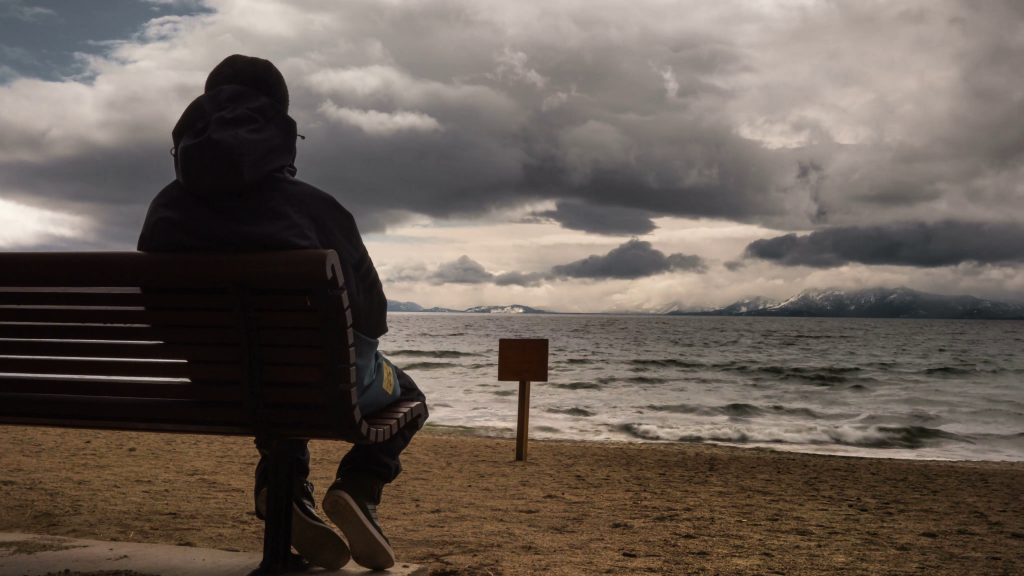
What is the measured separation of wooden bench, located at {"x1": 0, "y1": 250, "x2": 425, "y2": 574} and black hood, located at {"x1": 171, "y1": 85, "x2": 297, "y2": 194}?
24 cm

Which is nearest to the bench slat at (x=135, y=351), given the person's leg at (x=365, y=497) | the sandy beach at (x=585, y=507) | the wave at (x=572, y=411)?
Answer: the person's leg at (x=365, y=497)

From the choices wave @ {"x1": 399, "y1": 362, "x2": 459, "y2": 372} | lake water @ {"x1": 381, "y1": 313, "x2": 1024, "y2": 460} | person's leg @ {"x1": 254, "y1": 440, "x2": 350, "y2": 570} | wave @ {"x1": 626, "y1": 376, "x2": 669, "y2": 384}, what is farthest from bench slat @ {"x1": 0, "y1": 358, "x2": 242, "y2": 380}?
wave @ {"x1": 399, "y1": 362, "x2": 459, "y2": 372}

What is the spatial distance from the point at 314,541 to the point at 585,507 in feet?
9.41

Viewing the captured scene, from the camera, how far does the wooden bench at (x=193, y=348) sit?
196cm

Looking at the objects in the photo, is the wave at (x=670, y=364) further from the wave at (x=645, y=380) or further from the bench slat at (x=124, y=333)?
the bench slat at (x=124, y=333)

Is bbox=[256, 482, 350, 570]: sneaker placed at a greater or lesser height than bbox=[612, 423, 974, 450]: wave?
greater

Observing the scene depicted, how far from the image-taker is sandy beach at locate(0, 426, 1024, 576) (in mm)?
3637

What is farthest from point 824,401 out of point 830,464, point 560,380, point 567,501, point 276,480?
point 276,480

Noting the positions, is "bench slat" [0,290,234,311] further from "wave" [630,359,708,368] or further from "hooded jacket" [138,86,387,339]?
"wave" [630,359,708,368]

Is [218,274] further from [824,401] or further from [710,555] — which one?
[824,401]

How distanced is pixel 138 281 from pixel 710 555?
9.89 ft

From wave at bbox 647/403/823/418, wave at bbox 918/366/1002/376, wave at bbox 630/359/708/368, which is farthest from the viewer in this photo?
wave at bbox 630/359/708/368

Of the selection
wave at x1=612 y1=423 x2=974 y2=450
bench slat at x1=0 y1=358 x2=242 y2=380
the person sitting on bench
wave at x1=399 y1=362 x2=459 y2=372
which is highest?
the person sitting on bench

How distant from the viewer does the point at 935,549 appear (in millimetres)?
3926
